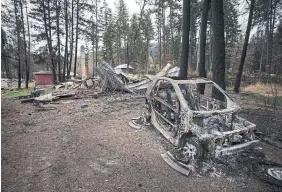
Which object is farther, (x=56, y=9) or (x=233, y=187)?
(x=56, y=9)

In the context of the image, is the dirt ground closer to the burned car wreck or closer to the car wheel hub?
the car wheel hub

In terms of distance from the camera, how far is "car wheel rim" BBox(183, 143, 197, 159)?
4.91 metres

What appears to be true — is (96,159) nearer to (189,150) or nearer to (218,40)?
(189,150)

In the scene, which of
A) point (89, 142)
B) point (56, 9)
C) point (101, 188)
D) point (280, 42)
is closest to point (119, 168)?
point (101, 188)

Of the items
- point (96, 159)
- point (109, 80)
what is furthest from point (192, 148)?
point (109, 80)

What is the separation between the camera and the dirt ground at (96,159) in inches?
167

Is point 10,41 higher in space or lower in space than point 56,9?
lower

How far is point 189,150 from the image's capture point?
16.5ft

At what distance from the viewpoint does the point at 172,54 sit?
39.6m

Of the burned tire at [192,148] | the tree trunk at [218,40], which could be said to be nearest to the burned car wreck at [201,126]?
the burned tire at [192,148]

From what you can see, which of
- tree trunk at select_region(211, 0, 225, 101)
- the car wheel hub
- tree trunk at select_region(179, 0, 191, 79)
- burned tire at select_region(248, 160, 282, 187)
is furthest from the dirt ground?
tree trunk at select_region(179, 0, 191, 79)

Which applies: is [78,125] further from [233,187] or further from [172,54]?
[172,54]

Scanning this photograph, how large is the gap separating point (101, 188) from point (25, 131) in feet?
15.2

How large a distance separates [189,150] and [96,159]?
2.23m
